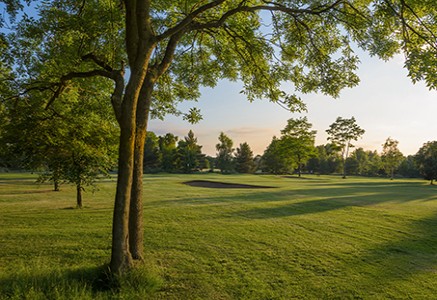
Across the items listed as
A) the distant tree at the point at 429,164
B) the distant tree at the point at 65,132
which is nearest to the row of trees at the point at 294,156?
the distant tree at the point at 429,164

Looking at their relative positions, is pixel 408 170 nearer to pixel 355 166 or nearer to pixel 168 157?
pixel 355 166

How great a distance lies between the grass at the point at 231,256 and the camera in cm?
481

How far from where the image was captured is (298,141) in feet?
166

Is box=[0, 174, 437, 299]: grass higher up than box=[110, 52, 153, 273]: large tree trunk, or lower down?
lower down

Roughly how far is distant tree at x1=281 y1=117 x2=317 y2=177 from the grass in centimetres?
3880

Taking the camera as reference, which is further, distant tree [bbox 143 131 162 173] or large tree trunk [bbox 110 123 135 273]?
distant tree [bbox 143 131 162 173]

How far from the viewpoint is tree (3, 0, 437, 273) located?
5.03m

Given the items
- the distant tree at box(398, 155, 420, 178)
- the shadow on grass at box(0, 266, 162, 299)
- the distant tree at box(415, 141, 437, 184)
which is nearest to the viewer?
the shadow on grass at box(0, 266, 162, 299)

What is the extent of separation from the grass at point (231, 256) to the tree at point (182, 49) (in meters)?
0.97

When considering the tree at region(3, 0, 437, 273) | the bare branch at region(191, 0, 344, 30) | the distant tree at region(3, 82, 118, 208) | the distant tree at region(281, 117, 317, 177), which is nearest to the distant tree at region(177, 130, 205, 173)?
the distant tree at region(281, 117, 317, 177)

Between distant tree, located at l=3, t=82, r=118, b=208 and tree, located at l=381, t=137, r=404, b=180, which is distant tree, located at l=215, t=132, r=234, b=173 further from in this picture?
distant tree, located at l=3, t=82, r=118, b=208

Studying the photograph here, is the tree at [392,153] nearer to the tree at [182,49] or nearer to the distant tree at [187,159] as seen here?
the distant tree at [187,159]

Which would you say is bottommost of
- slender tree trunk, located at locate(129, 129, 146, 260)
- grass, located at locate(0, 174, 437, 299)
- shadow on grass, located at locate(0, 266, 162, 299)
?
grass, located at locate(0, 174, 437, 299)

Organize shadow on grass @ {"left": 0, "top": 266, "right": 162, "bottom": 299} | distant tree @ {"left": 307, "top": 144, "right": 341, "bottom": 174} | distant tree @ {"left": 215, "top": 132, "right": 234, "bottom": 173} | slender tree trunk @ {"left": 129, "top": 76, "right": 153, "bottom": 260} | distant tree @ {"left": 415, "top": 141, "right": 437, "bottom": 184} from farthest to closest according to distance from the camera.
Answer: distant tree @ {"left": 307, "top": 144, "right": 341, "bottom": 174}
distant tree @ {"left": 215, "top": 132, "right": 234, "bottom": 173}
distant tree @ {"left": 415, "top": 141, "right": 437, "bottom": 184}
slender tree trunk @ {"left": 129, "top": 76, "right": 153, "bottom": 260}
shadow on grass @ {"left": 0, "top": 266, "right": 162, "bottom": 299}
